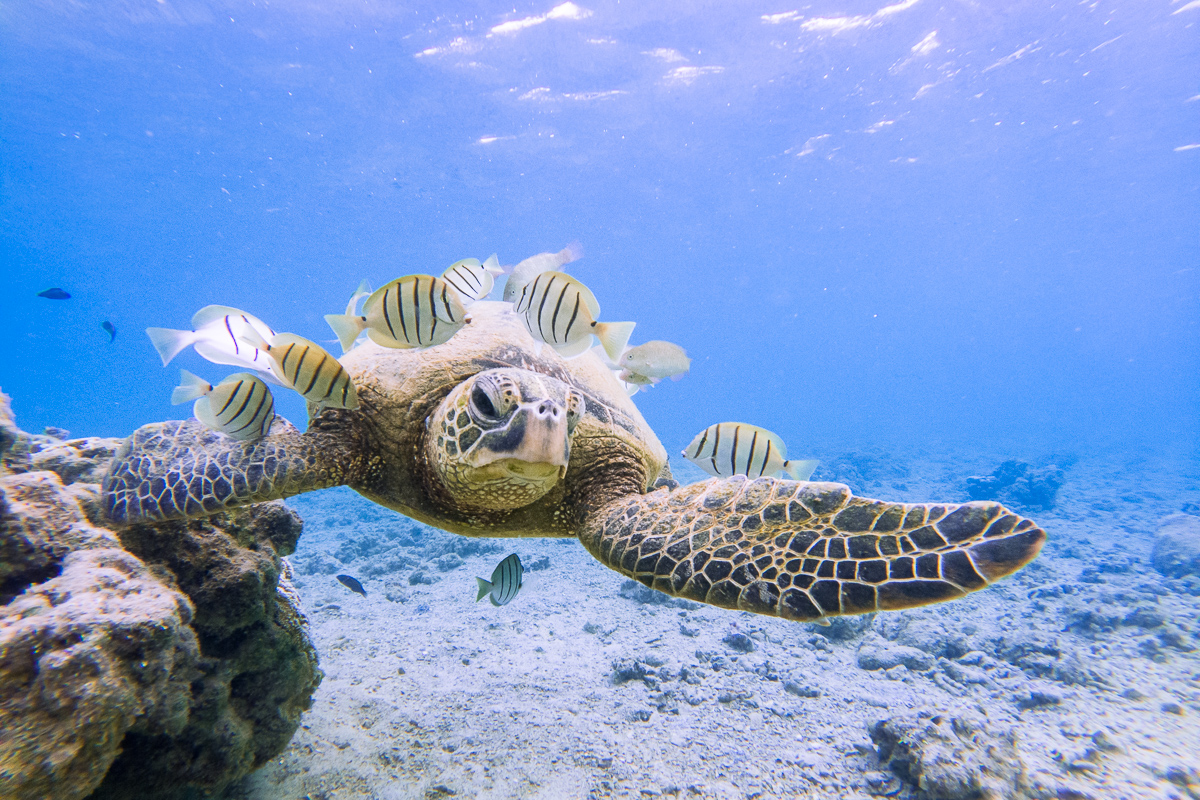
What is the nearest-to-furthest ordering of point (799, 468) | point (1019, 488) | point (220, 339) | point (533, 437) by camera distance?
point (533, 437) → point (220, 339) → point (799, 468) → point (1019, 488)

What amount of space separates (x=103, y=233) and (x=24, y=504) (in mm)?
72235

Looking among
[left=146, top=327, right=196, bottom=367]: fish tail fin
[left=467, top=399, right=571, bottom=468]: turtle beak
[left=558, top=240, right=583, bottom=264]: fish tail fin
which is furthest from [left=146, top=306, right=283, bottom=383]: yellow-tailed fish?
[left=558, top=240, right=583, bottom=264]: fish tail fin

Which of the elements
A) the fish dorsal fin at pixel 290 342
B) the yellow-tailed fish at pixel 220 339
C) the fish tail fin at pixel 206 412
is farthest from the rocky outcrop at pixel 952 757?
the fish tail fin at pixel 206 412

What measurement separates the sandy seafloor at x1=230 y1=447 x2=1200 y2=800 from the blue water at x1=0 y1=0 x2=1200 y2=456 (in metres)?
25.4

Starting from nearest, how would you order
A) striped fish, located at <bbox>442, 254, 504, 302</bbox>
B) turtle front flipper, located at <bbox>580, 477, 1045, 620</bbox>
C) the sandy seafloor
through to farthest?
turtle front flipper, located at <bbox>580, 477, 1045, 620</bbox> < the sandy seafloor < striped fish, located at <bbox>442, 254, 504, 302</bbox>

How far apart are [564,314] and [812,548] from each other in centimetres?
175

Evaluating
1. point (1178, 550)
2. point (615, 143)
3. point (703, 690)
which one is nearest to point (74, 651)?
point (703, 690)

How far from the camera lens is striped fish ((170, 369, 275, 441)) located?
8.60 ft

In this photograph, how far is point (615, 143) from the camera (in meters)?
34.2

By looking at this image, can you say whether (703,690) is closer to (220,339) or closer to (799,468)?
(799,468)

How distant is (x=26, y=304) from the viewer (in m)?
78.6

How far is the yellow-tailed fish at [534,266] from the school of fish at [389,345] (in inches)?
19.4

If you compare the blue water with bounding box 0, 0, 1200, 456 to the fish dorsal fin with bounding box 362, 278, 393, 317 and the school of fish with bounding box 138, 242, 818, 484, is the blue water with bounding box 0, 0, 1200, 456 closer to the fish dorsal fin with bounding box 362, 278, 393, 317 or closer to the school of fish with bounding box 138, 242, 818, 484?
the school of fish with bounding box 138, 242, 818, 484

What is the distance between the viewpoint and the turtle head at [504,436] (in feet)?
7.62
